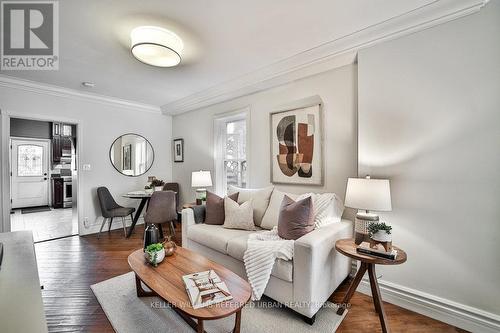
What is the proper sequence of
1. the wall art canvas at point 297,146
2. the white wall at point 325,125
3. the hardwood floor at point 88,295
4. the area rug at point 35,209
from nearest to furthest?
the hardwood floor at point 88,295 < the white wall at point 325,125 < the wall art canvas at point 297,146 < the area rug at point 35,209

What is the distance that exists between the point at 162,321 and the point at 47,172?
24.7 feet

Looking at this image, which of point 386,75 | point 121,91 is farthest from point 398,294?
point 121,91

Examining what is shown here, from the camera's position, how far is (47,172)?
670cm

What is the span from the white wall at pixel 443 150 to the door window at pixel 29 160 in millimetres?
8668

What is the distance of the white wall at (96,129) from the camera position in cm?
340

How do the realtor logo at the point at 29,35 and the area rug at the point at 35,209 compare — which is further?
the area rug at the point at 35,209

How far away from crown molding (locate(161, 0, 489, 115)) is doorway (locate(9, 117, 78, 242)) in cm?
512

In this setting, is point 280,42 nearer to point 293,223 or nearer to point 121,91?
point 293,223

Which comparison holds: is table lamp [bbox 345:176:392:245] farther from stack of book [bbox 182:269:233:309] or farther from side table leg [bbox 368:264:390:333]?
stack of book [bbox 182:269:233:309]

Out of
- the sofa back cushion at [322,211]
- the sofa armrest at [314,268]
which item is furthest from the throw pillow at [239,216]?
the sofa armrest at [314,268]

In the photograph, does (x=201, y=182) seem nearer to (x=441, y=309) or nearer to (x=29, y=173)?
(x=441, y=309)

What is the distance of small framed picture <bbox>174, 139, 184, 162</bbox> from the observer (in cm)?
480

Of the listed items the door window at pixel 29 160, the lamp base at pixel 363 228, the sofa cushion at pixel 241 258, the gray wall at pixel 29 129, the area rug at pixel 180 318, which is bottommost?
the area rug at pixel 180 318

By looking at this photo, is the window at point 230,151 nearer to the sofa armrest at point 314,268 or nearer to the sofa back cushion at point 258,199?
the sofa back cushion at point 258,199
